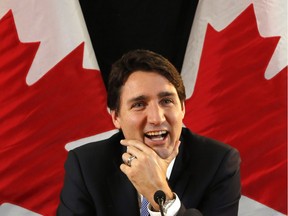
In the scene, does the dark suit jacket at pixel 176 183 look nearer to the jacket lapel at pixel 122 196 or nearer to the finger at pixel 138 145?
the jacket lapel at pixel 122 196

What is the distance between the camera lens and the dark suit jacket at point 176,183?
1453mm

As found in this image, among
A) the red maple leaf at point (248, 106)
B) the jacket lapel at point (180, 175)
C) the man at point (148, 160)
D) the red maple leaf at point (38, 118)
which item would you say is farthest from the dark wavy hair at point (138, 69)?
the red maple leaf at point (248, 106)

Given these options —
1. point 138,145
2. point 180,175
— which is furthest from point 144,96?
point 180,175

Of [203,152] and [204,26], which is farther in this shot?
[204,26]

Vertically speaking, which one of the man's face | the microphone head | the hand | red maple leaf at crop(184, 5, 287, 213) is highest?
the man's face

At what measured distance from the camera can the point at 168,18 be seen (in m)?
2.17

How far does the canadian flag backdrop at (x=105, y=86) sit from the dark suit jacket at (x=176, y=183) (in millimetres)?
445

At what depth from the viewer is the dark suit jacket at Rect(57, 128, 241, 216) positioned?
1.45 m

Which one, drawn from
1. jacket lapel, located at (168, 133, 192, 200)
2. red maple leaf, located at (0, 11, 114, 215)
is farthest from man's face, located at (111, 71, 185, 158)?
red maple leaf, located at (0, 11, 114, 215)

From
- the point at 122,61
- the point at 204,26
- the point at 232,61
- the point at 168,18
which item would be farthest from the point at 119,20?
the point at 122,61

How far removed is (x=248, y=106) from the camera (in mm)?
2064

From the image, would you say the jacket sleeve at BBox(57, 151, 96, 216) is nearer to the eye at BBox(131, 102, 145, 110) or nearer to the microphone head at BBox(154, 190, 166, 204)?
the eye at BBox(131, 102, 145, 110)

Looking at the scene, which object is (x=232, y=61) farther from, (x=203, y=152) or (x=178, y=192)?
(x=178, y=192)

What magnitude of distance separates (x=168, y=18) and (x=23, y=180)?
1.01 meters
